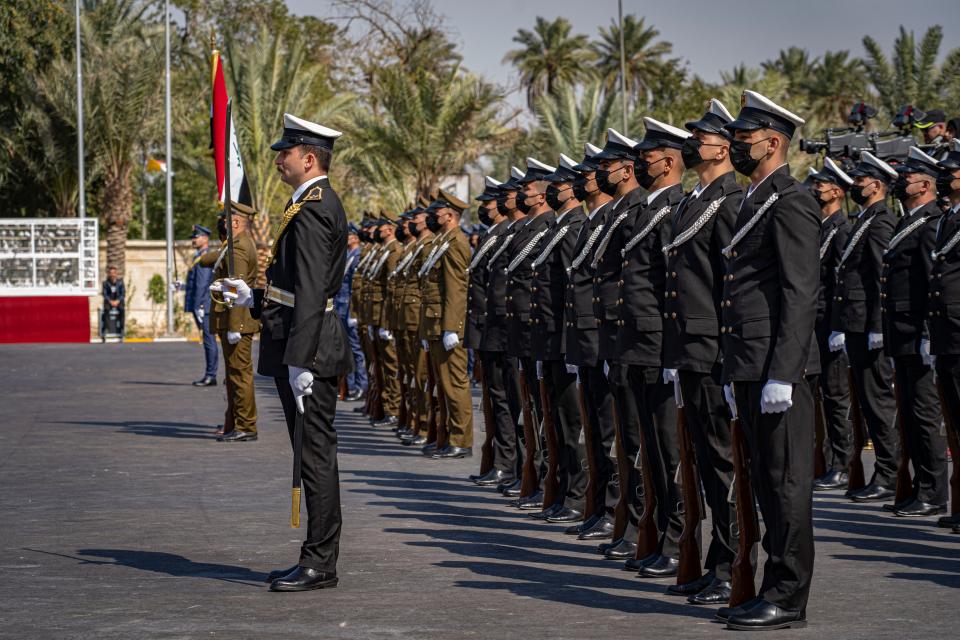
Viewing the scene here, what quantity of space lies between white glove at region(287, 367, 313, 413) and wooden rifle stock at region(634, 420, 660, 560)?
181cm

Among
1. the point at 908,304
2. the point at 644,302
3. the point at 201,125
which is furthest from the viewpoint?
the point at 201,125

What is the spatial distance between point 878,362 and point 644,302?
3.54 m

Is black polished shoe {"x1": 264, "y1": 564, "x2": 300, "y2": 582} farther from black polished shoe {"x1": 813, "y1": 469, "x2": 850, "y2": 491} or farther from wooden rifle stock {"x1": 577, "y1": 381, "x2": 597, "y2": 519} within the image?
black polished shoe {"x1": 813, "y1": 469, "x2": 850, "y2": 491}

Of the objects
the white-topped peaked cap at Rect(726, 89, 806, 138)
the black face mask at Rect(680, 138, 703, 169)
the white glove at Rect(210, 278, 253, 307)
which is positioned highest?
the white-topped peaked cap at Rect(726, 89, 806, 138)

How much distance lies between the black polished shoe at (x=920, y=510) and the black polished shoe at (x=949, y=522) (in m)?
0.47

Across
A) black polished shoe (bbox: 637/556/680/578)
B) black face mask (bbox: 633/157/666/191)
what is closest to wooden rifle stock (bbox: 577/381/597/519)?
black polished shoe (bbox: 637/556/680/578)

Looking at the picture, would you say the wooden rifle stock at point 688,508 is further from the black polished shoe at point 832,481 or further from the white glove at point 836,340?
the black polished shoe at point 832,481

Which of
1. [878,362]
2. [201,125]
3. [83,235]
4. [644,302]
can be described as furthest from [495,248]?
[201,125]

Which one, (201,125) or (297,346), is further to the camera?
(201,125)

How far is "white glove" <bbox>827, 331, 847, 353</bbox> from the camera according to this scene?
1105 centimetres

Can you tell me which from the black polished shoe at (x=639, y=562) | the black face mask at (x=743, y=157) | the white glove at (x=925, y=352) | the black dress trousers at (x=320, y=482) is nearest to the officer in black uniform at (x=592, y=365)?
the black polished shoe at (x=639, y=562)

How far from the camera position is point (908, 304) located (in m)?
9.98

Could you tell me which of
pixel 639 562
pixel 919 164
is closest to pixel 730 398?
pixel 639 562

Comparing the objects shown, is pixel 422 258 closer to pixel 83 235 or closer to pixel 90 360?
pixel 90 360
